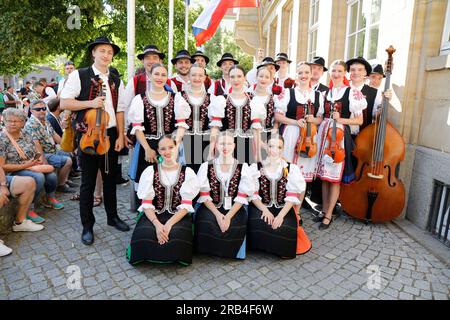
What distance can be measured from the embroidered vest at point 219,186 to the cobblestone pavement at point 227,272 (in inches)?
22.9

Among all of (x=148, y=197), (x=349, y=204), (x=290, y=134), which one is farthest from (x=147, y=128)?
(x=349, y=204)

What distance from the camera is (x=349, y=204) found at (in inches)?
164

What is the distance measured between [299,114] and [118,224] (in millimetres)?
2447

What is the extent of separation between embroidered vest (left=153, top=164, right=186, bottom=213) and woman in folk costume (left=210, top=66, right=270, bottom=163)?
785mm

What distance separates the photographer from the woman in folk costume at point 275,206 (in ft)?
10.6

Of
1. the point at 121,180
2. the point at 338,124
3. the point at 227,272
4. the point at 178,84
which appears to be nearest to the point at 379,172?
the point at 338,124

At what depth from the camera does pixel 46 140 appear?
4.61 meters

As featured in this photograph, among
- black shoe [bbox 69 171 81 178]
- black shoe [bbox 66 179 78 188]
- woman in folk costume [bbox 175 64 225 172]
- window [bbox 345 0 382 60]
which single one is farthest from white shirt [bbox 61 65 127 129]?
A: window [bbox 345 0 382 60]

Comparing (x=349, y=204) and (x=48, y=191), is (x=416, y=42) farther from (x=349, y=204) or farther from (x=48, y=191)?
(x=48, y=191)

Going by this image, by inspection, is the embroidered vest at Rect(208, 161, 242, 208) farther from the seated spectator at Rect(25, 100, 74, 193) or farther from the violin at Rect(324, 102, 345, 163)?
the seated spectator at Rect(25, 100, 74, 193)

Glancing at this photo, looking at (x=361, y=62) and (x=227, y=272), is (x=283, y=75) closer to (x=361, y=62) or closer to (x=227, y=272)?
(x=361, y=62)

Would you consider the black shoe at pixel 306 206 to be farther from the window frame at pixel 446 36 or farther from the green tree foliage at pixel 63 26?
the green tree foliage at pixel 63 26

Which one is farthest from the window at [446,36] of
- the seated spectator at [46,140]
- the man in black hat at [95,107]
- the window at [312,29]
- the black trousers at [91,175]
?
the seated spectator at [46,140]
